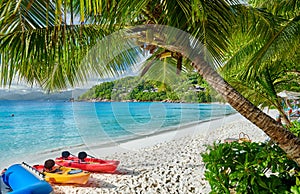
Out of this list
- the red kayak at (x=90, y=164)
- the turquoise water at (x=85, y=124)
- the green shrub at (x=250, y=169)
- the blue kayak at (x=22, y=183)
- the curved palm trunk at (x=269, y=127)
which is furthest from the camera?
the turquoise water at (x=85, y=124)

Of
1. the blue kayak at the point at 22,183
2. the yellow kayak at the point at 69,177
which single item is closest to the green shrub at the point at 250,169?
the blue kayak at the point at 22,183

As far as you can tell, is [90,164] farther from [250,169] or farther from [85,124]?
[85,124]

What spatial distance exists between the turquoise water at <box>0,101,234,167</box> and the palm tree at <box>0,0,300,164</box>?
392 inches

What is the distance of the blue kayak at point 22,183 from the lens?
3.27 m

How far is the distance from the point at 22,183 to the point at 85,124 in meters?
10.9

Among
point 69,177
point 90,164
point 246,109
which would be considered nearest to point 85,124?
point 90,164

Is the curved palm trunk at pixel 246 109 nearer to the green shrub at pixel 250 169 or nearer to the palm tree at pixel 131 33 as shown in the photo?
the palm tree at pixel 131 33

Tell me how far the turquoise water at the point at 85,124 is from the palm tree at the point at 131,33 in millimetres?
9953

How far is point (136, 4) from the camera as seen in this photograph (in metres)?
1.73

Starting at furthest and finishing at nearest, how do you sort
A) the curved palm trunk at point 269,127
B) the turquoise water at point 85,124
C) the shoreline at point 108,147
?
the turquoise water at point 85,124, the shoreline at point 108,147, the curved palm trunk at point 269,127

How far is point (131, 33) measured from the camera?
2535 mm

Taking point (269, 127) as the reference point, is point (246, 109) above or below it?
above

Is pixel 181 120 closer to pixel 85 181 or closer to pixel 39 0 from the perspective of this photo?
pixel 85 181

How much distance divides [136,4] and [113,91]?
4.93m
